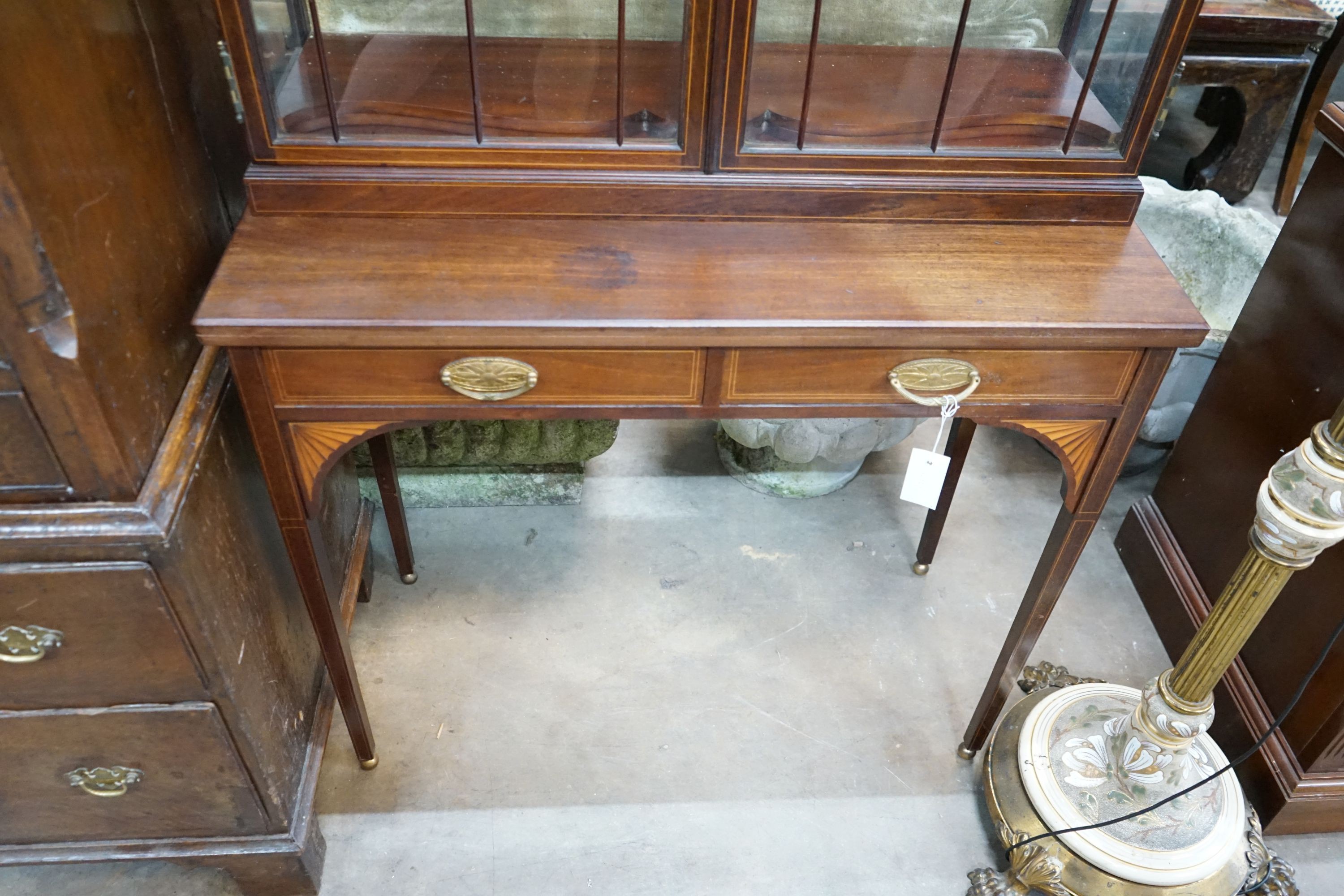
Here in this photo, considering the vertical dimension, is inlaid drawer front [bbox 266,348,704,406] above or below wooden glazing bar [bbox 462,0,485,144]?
below

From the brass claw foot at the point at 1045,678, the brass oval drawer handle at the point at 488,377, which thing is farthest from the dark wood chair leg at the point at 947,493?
the brass oval drawer handle at the point at 488,377

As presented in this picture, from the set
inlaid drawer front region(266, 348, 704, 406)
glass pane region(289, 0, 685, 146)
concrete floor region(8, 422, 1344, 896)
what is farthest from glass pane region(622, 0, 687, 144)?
concrete floor region(8, 422, 1344, 896)

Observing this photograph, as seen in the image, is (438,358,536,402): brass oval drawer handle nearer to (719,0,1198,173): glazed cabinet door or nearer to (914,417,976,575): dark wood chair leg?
(719,0,1198,173): glazed cabinet door

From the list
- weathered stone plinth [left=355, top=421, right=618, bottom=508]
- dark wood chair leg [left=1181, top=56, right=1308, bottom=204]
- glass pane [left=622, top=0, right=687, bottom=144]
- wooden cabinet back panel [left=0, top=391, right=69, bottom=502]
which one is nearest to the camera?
wooden cabinet back panel [left=0, top=391, right=69, bottom=502]

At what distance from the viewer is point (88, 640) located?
3.50ft

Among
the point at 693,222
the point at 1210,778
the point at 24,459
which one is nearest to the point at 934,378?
the point at 693,222

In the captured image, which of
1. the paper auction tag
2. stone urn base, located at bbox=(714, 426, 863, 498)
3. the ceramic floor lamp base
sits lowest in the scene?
stone urn base, located at bbox=(714, 426, 863, 498)

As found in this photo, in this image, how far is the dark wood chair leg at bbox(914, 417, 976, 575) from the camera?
1.71m

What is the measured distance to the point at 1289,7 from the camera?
103 inches

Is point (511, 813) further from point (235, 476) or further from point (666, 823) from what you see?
point (235, 476)

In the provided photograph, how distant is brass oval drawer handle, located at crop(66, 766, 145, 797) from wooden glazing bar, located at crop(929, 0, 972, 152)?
1258 mm

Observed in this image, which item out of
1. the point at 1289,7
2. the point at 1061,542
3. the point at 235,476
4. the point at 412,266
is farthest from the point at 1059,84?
the point at 1289,7

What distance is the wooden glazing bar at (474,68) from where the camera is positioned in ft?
3.69

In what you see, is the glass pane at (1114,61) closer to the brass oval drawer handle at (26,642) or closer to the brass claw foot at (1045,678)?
the brass claw foot at (1045,678)
